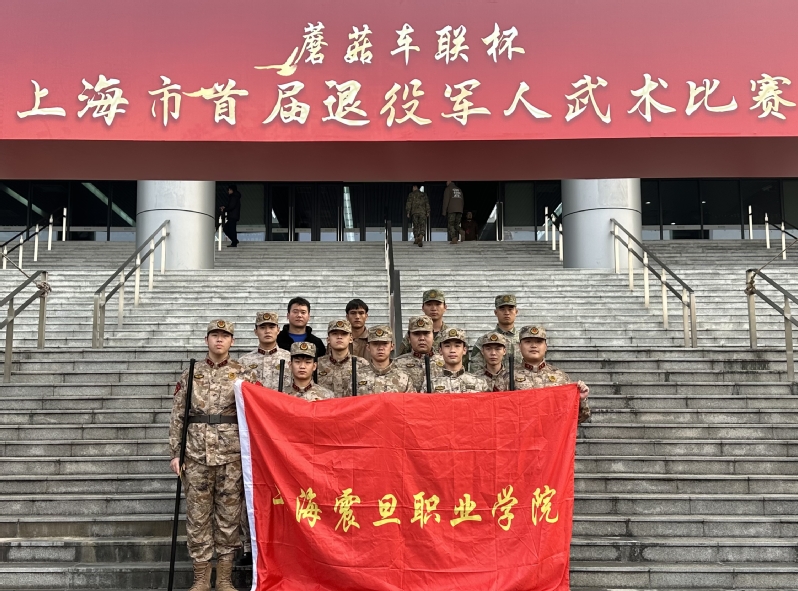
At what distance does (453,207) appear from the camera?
17766 mm

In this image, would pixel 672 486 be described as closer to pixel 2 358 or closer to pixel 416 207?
pixel 2 358

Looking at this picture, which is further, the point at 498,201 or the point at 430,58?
the point at 498,201

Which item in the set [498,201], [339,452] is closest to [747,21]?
[339,452]

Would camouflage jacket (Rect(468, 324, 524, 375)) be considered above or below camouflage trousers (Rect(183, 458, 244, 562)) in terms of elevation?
above

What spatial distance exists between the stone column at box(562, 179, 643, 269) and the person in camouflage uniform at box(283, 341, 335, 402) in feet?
36.8

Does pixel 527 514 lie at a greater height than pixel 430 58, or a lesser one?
lesser

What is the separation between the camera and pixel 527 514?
541 centimetres

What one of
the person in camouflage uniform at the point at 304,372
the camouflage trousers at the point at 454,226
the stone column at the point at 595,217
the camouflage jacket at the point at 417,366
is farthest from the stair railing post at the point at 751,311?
the camouflage trousers at the point at 454,226

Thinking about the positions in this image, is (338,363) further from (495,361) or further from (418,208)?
(418,208)

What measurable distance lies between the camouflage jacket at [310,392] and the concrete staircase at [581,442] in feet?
4.31

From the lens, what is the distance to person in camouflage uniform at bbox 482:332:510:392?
620cm

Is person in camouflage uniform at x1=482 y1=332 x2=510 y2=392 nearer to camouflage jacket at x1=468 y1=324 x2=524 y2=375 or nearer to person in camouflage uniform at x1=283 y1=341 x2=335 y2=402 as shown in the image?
camouflage jacket at x1=468 y1=324 x2=524 y2=375

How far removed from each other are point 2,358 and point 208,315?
9.25ft

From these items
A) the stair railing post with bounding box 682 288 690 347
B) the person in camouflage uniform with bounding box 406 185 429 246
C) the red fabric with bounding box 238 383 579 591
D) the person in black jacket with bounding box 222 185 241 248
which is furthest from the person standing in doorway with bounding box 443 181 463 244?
the red fabric with bounding box 238 383 579 591
